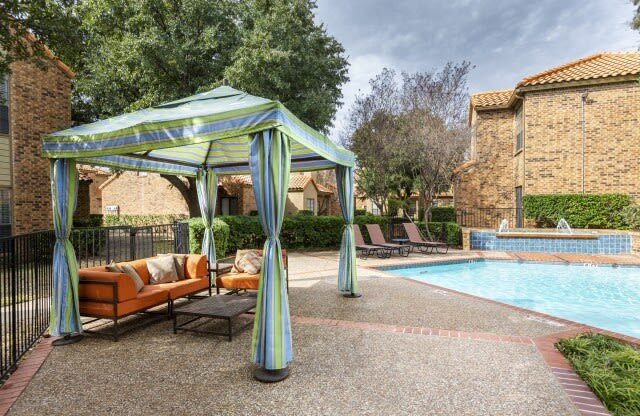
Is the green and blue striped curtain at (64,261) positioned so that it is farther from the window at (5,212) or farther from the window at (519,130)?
the window at (519,130)

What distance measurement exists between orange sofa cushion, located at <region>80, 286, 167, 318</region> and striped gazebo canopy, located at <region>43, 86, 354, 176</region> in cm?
203

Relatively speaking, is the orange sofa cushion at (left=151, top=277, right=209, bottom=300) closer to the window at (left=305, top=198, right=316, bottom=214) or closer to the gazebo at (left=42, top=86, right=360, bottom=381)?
the gazebo at (left=42, top=86, right=360, bottom=381)

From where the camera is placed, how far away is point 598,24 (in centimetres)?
1241

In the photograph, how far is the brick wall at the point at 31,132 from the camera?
11422 mm

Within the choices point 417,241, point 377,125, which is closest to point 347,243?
point 417,241

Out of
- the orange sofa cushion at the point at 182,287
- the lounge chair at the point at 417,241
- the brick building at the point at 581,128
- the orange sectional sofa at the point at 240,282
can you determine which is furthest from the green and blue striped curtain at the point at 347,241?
the brick building at the point at 581,128

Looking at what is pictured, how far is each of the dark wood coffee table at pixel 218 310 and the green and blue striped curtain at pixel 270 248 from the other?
3.12 ft

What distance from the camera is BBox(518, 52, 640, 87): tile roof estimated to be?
50.6 ft

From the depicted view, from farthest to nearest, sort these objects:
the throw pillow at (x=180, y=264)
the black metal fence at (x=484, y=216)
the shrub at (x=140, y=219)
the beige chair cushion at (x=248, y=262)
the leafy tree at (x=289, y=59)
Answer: the shrub at (x=140, y=219) < the black metal fence at (x=484, y=216) < the leafy tree at (x=289, y=59) < the beige chair cushion at (x=248, y=262) < the throw pillow at (x=180, y=264)

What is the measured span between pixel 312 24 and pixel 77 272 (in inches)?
560

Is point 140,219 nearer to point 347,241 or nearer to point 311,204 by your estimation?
point 311,204

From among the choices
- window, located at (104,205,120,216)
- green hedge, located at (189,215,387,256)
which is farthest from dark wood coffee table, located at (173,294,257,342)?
window, located at (104,205,120,216)

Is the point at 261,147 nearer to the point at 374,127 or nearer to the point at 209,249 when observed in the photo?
the point at 209,249

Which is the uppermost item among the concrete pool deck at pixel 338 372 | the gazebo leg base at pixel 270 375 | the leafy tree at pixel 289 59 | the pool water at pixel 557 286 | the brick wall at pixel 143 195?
the leafy tree at pixel 289 59
